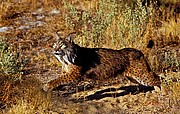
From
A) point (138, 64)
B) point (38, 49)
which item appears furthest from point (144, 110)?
point (38, 49)

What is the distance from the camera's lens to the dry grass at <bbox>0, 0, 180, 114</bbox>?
688 cm

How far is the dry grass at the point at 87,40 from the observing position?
6.88 meters

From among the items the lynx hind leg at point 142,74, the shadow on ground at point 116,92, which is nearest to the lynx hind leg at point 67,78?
the shadow on ground at point 116,92

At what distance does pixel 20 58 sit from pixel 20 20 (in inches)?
96.3

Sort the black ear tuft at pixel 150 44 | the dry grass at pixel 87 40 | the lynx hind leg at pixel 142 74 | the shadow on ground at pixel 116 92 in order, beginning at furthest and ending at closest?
the black ear tuft at pixel 150 44, the shadow on ground at pixel 116 92, the lynx hind leg at pixel 142 74, the dry grass at pixel 87 40

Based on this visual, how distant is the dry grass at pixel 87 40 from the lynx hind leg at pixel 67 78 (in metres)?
0.16

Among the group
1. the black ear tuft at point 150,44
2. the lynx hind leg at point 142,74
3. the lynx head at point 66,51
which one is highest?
the lynx head at point 66,51

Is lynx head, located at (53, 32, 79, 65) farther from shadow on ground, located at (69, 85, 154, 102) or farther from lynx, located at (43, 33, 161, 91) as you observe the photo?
shadow on ground, located at (69, 85, 154, 102)

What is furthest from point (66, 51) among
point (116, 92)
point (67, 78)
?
point (116, 92)

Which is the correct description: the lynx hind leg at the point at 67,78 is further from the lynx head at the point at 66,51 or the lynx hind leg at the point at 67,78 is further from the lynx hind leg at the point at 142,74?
the lynx hind leg at the point at 142,74

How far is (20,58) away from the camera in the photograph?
959 centimetres

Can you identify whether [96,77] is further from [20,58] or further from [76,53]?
[20,58]

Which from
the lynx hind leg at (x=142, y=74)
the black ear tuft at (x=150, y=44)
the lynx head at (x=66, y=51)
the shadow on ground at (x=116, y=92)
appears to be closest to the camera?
the lynx head at (x=66, y=51)

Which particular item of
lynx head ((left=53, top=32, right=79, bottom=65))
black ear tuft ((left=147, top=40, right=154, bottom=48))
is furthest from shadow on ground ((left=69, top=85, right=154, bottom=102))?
black ear tuft ((left=147, top=40, right=154, bottom=48))
